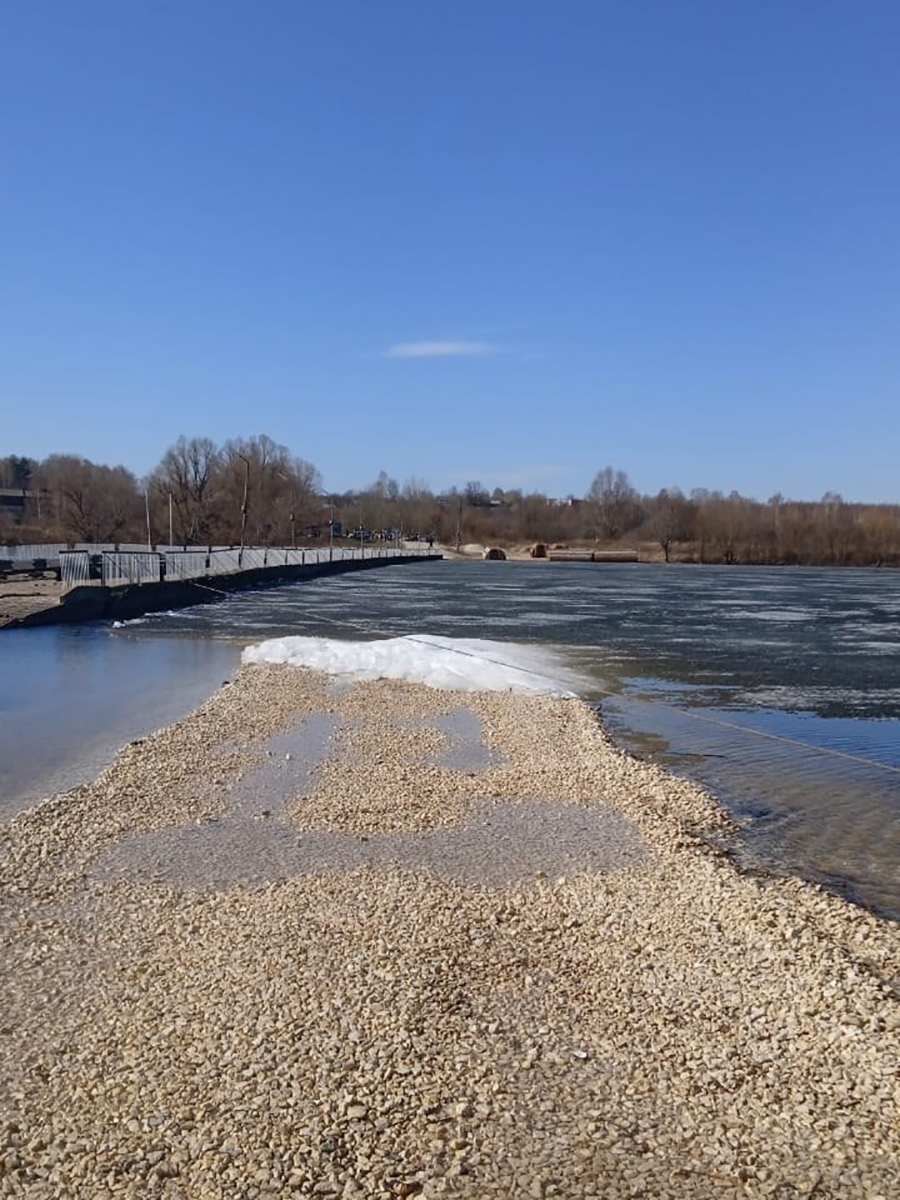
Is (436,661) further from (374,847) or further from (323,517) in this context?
(323,517)

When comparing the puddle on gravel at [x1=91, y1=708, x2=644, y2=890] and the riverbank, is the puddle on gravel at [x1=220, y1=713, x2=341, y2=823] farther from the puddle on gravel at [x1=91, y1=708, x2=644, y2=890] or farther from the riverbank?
the riverbank

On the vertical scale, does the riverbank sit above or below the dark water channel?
above

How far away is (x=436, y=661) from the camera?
2189cm

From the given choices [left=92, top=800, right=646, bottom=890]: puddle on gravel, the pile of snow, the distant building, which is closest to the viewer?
[left=92, top=800, right=646, bottom=890]: puddle on gravel

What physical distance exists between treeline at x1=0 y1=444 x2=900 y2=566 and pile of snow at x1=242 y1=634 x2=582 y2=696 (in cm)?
5992

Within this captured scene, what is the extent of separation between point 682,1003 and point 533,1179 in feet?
6.24

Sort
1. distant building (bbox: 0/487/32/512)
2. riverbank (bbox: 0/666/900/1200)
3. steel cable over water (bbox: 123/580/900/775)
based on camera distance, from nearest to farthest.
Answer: riverbank (bbox: 0/666/900/1200)
steel cable over water (bbox: 123/580/900/775)
distant building (bbox: 0/487/32/512)

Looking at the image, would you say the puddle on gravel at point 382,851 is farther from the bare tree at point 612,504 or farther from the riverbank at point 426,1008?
the bare tree at point 612,504

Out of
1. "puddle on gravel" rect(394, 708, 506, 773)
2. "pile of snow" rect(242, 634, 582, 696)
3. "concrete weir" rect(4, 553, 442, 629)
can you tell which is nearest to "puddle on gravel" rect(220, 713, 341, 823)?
"puddle on gravel" rect(394, 708, 506, 773)

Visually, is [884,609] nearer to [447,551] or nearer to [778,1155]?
[778,1155]

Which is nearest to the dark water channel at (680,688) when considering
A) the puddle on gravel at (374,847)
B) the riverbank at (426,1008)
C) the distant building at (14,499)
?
the riverbank at (426,1008)

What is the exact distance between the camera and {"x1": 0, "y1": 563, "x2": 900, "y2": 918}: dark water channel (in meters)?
10.9

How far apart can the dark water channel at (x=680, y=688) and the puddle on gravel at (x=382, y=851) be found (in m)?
1.54

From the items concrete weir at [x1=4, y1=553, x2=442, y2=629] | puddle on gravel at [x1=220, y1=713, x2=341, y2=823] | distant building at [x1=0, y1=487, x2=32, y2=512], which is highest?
distant building at [x1=0, y1=487, x2=32, y2=512]
